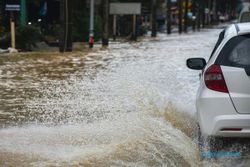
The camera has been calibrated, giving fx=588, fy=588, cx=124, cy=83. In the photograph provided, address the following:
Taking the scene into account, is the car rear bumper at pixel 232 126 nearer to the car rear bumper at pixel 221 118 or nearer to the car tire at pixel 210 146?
the car rear bumper at pixel 221 118

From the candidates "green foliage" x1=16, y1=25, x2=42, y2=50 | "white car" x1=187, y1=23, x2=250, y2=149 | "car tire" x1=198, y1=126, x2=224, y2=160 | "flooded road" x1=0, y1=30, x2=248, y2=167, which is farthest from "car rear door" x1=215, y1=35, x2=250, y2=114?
"green foliage" x1=16, y1=25, x2=42, y2=50

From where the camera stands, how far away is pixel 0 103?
11.2 meters

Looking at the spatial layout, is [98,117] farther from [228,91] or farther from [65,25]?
[65,25]

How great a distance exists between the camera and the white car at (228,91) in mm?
5801

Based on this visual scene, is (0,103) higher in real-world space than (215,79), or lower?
lower

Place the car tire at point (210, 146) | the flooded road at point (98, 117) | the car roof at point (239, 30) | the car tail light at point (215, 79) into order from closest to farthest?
the car tail light at point (215, 79), the car roof at point (239, 30), the car tire at point (210, 146), the flooded road at point (98, 117)

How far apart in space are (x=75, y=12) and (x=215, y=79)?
32.4 metres

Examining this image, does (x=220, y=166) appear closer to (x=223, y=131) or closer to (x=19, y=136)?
(x=223, y=131)

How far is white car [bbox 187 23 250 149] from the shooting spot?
5.80m

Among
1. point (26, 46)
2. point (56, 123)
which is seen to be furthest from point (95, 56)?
point (56, 123)

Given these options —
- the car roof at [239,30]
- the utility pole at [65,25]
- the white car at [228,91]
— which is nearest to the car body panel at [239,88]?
the white car at [228,91]

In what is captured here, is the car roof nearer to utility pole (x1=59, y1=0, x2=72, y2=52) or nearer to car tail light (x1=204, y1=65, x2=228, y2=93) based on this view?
car tail light (x1=204, y1=65, x2=228, y2=93)

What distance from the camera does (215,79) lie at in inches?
237

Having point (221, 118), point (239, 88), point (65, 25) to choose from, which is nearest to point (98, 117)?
point (221, 118)
